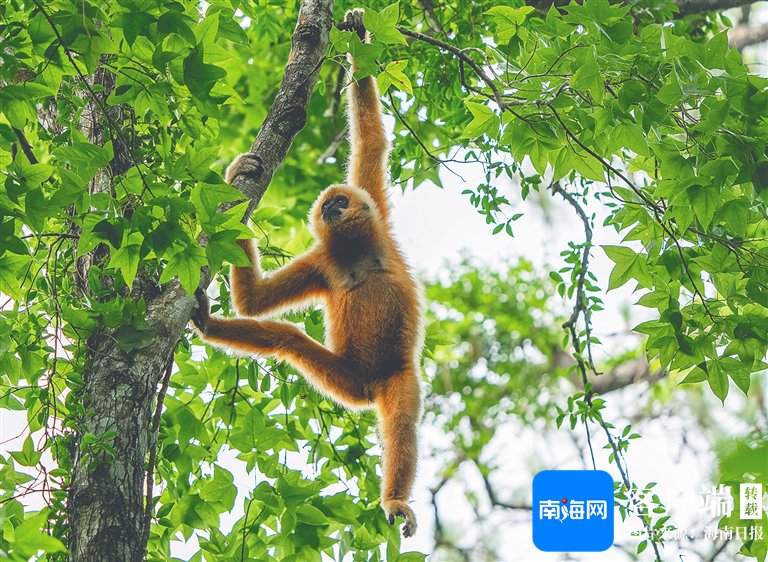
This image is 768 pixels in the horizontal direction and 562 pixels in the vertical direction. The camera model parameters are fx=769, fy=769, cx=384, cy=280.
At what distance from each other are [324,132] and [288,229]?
149 cm

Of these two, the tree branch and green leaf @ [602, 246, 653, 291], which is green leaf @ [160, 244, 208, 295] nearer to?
the tree branch

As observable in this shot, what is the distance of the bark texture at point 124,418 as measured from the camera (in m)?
2.98

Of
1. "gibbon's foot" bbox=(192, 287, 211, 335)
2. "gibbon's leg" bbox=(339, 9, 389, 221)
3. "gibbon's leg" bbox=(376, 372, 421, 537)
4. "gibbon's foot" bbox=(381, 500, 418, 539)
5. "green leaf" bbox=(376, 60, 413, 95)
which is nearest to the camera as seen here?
"green leaf" bbox=(376, 60, 413, 95)

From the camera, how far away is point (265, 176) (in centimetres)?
378

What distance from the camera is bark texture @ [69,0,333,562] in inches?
117

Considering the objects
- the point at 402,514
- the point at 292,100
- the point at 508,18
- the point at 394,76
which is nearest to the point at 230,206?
the point at 292,100

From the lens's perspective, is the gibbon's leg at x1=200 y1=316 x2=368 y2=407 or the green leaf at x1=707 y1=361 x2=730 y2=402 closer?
the green leaf at x1=707 y1=361 x2=730 y2=402

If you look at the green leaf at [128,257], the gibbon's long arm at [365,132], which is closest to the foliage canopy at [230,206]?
the green leaf at [128,257]

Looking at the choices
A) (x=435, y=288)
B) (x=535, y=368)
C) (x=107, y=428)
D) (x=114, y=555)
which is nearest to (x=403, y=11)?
(x=107, y=428)

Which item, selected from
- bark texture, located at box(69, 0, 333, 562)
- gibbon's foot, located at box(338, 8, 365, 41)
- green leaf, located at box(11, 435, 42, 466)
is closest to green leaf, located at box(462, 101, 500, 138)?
bark texture, located at box(69, 0, 333, 562)

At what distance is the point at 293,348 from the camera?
202 inches

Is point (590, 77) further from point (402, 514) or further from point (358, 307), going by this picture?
point (358, 307)

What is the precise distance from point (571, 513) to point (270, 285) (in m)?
3.40

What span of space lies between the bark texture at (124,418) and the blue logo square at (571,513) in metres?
3.57
